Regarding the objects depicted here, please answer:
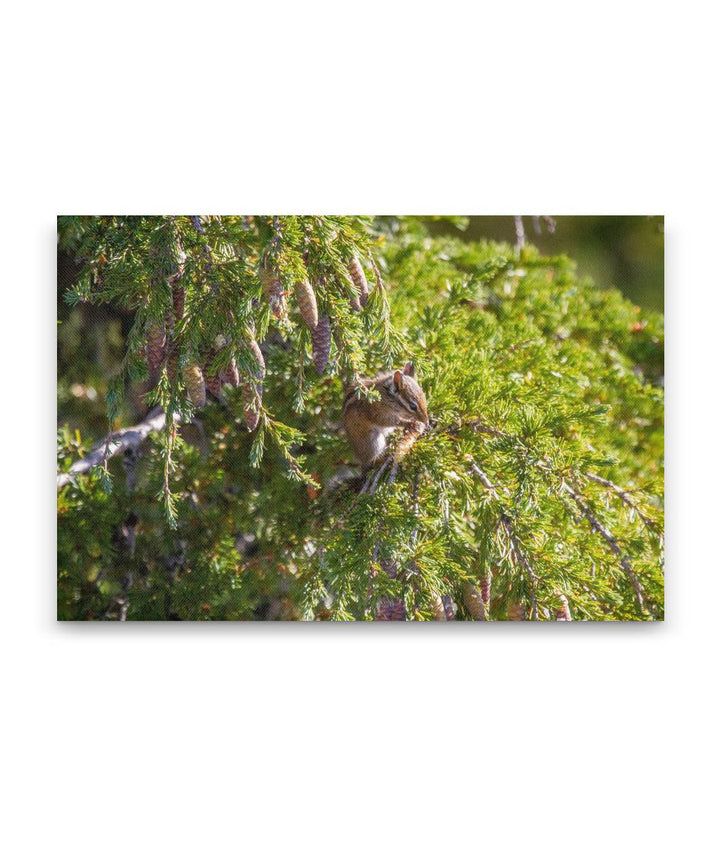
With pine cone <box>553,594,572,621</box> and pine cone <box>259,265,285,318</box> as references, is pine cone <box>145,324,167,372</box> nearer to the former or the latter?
pine cone <box>259,265,285,318</box>

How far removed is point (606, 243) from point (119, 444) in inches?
54.5

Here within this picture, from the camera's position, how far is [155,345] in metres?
1.88

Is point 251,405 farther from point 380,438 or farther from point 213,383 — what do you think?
point 380,438

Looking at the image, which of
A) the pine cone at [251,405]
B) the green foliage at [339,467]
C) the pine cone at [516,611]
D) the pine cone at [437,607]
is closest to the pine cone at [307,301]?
the green foliage at [339,467]

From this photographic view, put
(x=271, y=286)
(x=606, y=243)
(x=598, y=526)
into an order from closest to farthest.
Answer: (x=271, y=286)
(x=598, y=526)
(x=606, y=243)

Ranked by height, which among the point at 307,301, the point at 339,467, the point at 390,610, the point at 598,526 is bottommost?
the point at 390,610

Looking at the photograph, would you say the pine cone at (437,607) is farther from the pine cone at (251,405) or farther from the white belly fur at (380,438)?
the pine cone at (251,405)

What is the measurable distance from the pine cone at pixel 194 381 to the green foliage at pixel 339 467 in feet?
0.08

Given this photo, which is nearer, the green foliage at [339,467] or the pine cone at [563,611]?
the green foliage at [339,467]

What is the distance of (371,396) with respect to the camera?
6.50ft

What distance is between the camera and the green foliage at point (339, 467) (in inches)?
74.0

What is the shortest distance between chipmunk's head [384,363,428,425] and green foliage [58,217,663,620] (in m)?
0.07

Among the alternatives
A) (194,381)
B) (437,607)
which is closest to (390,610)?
(437,607)
